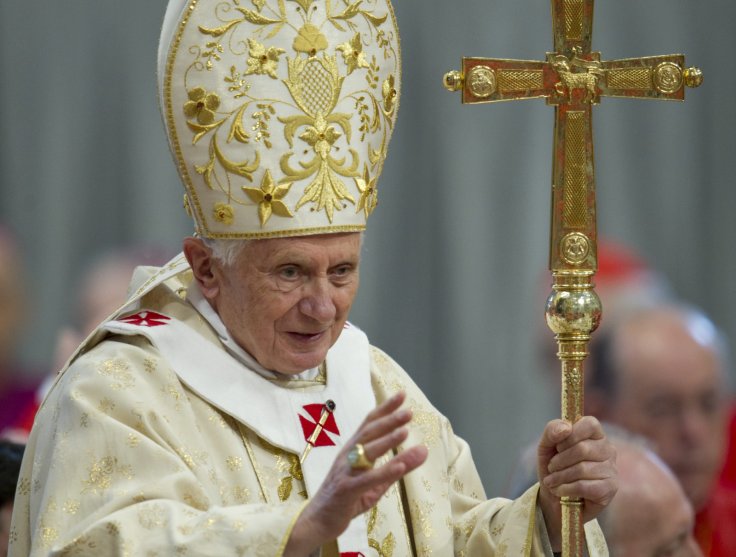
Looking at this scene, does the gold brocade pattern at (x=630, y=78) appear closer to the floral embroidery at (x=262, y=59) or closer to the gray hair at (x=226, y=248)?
the floral embroidery at (x=262, y=59)

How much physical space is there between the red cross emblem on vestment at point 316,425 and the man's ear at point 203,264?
367mm

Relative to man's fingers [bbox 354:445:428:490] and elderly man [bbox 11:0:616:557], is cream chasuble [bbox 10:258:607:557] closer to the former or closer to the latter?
elderly man [bbox 11:0:616:557]

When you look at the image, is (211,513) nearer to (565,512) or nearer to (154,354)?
(154,354)

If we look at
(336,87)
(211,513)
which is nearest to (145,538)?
(211,513)

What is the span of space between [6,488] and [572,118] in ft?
6.57

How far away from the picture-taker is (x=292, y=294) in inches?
143

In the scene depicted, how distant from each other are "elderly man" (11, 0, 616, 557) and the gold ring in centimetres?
43


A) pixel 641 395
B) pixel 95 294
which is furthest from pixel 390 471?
pixel 95 294

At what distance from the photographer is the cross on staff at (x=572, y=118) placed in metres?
3.53

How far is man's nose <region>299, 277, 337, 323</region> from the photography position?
143 inches

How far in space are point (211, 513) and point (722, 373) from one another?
11.1ft

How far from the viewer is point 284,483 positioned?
12.2ft

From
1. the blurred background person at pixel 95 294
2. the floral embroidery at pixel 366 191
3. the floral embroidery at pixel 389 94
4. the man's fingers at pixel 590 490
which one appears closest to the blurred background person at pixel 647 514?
the man's fingers at pixel 590 490

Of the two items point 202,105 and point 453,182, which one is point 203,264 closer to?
point 202,105
